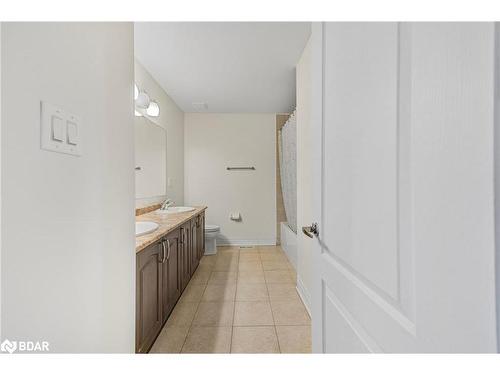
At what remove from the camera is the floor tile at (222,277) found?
2726mm

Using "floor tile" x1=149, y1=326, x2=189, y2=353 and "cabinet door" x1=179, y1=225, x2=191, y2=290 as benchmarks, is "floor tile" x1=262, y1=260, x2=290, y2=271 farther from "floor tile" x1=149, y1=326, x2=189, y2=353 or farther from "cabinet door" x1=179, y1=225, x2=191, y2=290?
"floor tile" x1=149, y1=326, x2=189, y2=353

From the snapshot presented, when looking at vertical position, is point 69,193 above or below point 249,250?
above

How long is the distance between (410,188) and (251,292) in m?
A: 2.23

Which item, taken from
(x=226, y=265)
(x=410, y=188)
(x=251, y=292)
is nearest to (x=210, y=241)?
(x=226, y=265)

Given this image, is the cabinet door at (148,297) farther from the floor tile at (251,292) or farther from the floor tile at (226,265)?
the floor tile at (226,265)

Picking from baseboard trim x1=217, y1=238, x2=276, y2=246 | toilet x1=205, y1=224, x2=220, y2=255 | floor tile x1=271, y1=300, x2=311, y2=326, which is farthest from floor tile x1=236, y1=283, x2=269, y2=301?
baseboard trim x1=217, y1=238, x2=276, y2=246

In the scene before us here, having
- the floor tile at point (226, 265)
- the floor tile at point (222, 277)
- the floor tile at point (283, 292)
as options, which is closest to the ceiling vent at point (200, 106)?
the floor tile at point (226, 265)

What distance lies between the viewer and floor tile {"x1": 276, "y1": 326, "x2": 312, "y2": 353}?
1609mm

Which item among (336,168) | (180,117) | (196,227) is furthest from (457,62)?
(180,117)

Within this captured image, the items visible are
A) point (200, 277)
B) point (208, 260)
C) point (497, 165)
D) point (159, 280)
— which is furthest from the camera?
point (208, 260)

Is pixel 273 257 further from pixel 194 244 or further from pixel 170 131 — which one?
pixel 170 131

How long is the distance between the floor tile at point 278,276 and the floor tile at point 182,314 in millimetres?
923

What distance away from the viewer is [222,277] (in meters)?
2.85
